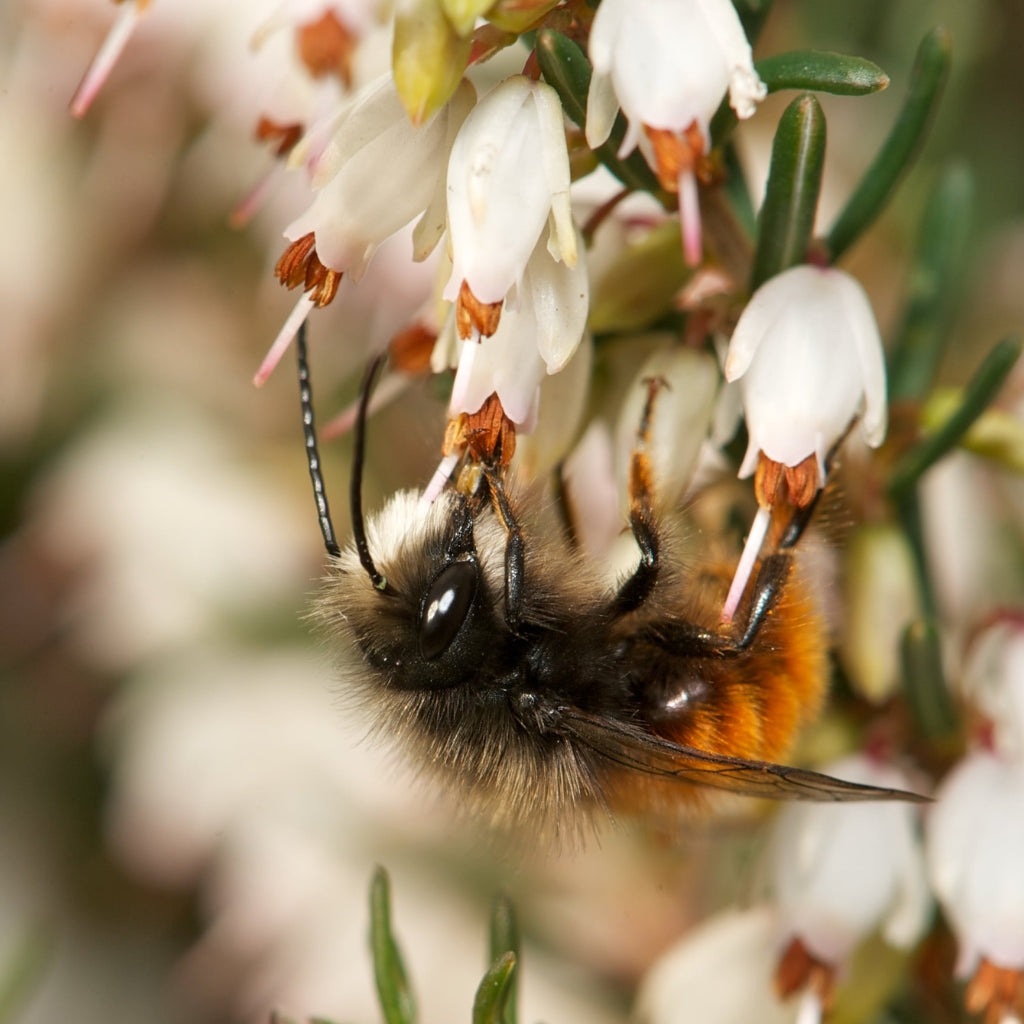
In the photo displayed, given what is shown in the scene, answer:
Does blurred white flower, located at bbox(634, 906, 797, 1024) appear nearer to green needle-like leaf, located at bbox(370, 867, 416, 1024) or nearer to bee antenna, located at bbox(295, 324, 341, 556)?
green needle-like leaf, located at bbox(370, 867, 416, 1024)

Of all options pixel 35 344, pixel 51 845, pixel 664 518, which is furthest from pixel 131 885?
pixel 664 518

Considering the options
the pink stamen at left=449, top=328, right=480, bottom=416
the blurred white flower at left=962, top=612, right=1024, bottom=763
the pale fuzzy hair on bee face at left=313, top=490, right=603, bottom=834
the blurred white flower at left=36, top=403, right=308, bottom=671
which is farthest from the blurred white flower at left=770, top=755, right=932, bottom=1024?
the blurred white flower at left=36, top=403, right=308, bottom=671

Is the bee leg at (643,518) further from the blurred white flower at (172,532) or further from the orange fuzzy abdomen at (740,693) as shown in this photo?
the blurred white flower at (172,532)

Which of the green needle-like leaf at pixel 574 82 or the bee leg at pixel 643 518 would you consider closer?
the green needle-like leaf at pixel 574 82

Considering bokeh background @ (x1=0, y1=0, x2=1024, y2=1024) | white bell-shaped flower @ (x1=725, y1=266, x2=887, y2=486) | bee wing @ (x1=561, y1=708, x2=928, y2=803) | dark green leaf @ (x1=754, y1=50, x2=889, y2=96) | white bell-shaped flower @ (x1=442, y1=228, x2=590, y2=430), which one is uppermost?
dark green leaf @ (x1=754, y1=50, x2=889, y2=96)

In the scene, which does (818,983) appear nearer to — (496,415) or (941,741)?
(941,741)

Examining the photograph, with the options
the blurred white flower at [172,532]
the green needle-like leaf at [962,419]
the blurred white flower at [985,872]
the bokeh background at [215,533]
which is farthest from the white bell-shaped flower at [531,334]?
the blurred white flower at [172,532]
